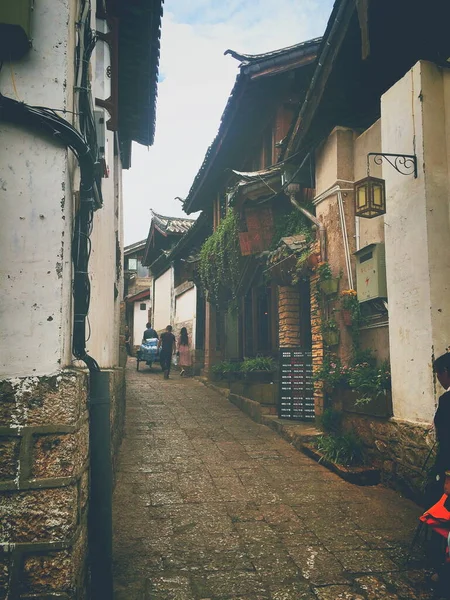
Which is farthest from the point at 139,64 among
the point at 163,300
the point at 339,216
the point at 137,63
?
the point at 163,300

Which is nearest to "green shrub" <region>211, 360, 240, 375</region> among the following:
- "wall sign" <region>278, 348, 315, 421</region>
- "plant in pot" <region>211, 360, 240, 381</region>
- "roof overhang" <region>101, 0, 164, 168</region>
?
"plant in pot" <region>211, 360, 240, 381</region>

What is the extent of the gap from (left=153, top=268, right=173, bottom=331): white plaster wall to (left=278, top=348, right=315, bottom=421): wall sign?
42.2 feet

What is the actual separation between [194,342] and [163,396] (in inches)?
200

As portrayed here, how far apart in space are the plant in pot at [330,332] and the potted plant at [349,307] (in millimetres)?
199

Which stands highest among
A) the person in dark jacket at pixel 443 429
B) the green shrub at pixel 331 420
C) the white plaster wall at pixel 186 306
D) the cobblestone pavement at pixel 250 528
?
the white plaster wall at pixel 186 306

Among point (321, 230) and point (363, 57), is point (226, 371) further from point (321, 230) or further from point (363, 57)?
point (363, 57)

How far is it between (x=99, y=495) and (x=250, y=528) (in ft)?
6.48

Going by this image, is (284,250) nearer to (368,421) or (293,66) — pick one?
(368,421)

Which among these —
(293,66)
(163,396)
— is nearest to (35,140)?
(293,66)

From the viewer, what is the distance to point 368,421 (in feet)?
21.1

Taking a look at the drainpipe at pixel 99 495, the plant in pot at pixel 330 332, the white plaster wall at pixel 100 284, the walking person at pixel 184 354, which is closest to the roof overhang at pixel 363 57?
the plant in pot at pixel 330 332

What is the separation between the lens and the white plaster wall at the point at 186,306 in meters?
17.9

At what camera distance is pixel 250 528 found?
4727 mm

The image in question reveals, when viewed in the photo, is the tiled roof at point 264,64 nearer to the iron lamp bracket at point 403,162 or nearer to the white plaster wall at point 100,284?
the white plaster wall at point 100,284
